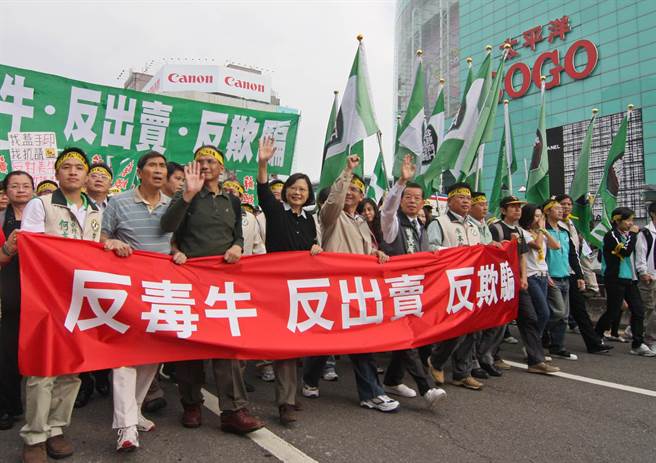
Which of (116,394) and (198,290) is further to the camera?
(198,290)

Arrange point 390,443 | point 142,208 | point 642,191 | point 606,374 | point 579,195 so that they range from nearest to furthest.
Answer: point 390,443 < point 142,208 < point 606,374 < point 579,195 < point 642,191

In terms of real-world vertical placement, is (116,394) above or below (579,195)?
below

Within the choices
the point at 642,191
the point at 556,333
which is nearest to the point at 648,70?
the point at 642,191

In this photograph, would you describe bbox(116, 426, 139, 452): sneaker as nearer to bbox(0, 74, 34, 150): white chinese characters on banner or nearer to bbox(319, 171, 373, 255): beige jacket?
bbox(319, 171, 373, 255): beige jacket

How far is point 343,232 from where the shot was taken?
4012 millimetres

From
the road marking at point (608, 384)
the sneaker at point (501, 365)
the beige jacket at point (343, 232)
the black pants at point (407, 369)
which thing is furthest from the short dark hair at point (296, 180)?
the road marking at point (608, 384)

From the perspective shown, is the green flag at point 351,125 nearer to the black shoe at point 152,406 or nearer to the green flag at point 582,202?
the black shoe at point 152,406

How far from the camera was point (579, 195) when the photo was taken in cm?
862

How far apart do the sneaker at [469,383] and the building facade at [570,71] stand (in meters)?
27.3

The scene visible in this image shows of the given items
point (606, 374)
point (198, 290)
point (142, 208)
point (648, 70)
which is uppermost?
point (648, 70)

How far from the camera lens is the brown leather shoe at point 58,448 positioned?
8.75ft

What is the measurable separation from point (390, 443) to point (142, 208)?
2.23 meters

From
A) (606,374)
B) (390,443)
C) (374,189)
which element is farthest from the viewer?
(374,189)

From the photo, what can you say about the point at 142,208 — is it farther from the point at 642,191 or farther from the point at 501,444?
the point at 642,191
